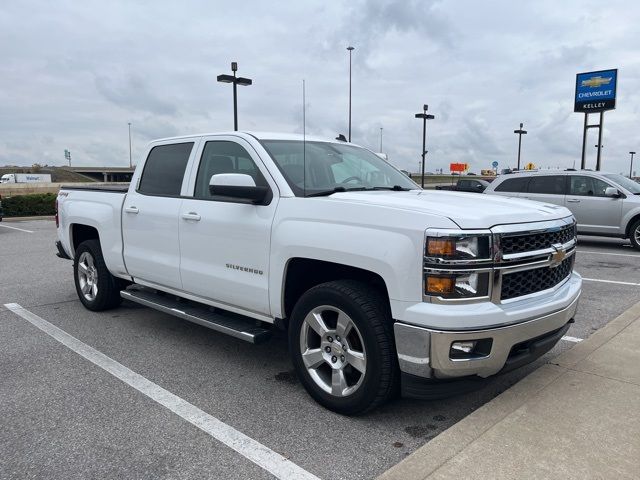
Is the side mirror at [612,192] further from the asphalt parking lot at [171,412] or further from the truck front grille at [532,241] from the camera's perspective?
the truck front grille at [532,241]

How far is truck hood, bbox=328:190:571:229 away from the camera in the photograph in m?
3.09

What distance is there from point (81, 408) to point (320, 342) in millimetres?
Result: 1692

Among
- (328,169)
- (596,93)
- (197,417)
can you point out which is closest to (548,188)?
(328,169)

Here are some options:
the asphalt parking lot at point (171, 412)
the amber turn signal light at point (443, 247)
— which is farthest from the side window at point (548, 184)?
the amber turn signal light at point (443, 247)

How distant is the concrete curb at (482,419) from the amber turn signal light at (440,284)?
33.7 inches

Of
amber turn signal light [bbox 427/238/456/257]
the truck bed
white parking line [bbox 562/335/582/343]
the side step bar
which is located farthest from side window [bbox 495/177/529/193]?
amber turn signal light [bbox 427/238/456/257]

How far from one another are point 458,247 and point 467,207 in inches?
18.4

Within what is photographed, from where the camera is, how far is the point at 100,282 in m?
5.96

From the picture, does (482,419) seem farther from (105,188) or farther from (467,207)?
(105,188)

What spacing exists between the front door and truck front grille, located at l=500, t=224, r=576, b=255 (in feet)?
5.35

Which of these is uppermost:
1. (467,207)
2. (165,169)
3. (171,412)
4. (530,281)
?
(165,169)

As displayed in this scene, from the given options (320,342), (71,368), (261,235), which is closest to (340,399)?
(320,342)

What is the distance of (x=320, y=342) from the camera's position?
144 inches

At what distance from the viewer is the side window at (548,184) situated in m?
12.6
